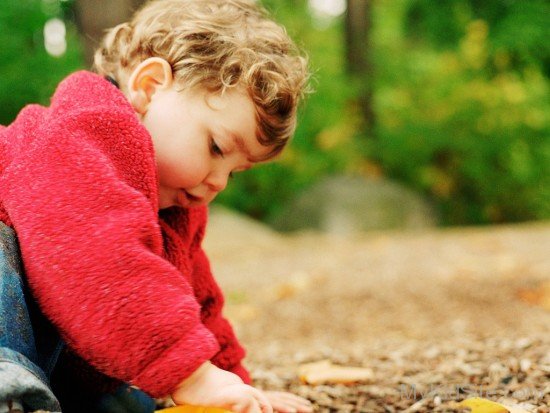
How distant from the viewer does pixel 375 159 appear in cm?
1070

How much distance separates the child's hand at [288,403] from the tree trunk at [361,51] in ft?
30.2

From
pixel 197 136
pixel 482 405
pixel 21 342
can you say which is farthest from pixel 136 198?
pixel 482 405

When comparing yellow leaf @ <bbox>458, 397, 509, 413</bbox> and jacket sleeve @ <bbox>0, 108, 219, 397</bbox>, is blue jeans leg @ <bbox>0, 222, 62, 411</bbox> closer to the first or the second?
jacket sleeve @ <bbox>0, 108, 219, 397</bbox>

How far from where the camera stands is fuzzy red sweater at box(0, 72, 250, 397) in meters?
1.35

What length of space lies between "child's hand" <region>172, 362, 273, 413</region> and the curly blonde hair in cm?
59

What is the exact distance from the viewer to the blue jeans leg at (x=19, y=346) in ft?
4.15

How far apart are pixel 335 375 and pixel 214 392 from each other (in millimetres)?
789

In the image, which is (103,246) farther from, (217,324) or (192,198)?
(217,324)

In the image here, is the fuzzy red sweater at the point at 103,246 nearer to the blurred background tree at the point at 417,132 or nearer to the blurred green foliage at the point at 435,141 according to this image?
the blurred background tree at the point at 417,132

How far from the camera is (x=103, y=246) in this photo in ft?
4.50

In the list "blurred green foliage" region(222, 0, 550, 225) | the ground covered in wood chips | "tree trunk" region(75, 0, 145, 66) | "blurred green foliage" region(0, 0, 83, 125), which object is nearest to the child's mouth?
the ground covered in wood chips

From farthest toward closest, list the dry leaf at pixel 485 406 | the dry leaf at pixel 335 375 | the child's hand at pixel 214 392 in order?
1. the dry leaf at pixel 335 375
2. the dry leaf at pixel 485 406
3. the child's hand at pixel 214 392

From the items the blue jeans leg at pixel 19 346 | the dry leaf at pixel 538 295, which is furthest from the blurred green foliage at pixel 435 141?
the blue jeans leg at pixel 19 346

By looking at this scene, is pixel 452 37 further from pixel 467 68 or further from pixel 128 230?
pixel 467 68
